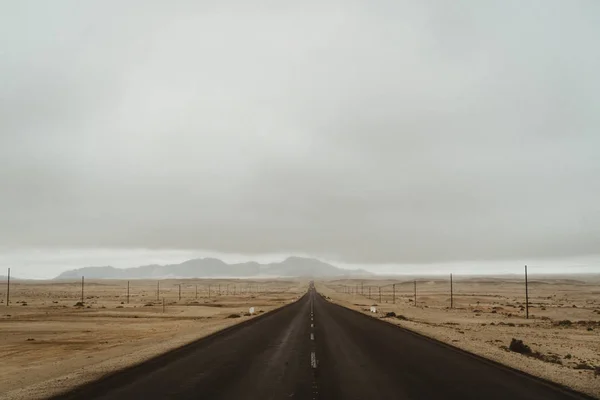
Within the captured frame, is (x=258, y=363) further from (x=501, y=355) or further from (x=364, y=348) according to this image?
(x=501, y=355)

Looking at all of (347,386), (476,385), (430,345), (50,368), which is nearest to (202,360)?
(50,368)

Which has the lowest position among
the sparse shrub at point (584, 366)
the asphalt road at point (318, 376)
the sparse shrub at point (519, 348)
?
the sparse shrub at point (519, 348)

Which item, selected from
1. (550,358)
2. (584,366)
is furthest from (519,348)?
(584,366)

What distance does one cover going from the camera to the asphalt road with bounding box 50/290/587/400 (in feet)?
35.7

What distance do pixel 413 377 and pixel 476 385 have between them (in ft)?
5.74

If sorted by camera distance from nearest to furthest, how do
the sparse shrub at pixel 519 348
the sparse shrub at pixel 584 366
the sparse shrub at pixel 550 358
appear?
1. the sparse shrub at pixel 584 366
2. the sparse shrub at pixel 550 358
3. the sparse shrub at pixel 519 348

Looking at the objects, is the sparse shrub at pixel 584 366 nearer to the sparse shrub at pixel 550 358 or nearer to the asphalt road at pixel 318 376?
the sparse shrub at pixel 550 358

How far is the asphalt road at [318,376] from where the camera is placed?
10867 millimetres

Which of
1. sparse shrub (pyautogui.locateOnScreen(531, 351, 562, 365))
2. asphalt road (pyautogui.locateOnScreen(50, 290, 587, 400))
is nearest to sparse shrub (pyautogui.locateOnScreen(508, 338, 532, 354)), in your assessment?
sparse shrub (pyautogui.locateOnScreen(531, 351, 562, 365))

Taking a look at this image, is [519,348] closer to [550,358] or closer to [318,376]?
[550,358]

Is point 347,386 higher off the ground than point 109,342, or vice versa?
point 347,386

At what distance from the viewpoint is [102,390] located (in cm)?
1149

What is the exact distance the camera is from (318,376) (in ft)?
42.6

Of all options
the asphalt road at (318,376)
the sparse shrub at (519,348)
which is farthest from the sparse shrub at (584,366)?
the asphalt road at (318,376)
